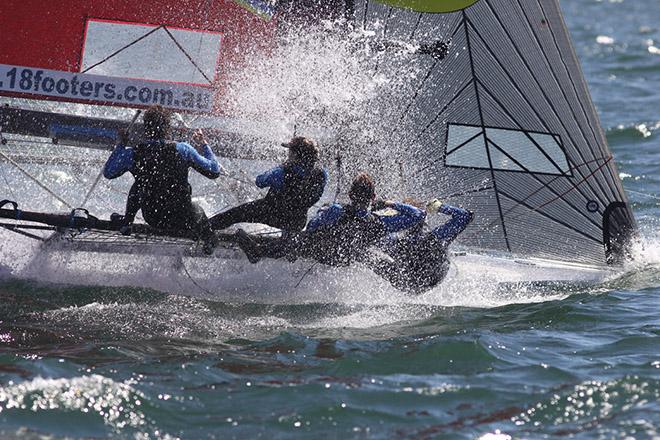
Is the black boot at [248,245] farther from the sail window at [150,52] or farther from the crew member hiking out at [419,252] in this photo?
the sail window at [150,52]

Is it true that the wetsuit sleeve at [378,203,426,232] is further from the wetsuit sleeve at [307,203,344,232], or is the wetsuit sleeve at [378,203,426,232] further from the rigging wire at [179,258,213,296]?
the rigging wire at [179,258,213,296]

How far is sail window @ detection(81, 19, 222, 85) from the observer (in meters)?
6.38

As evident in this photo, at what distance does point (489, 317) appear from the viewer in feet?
19.5

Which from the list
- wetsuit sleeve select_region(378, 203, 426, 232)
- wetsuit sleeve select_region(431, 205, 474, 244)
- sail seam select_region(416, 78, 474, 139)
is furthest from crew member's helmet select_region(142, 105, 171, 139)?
sail seam select_region(416, 78, 474, 139)

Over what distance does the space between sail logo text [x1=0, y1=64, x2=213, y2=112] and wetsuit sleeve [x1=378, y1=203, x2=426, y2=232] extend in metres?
1.49

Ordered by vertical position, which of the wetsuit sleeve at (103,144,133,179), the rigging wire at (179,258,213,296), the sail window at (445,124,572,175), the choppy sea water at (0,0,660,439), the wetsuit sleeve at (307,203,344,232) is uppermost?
the sail window at (445,124,572,175)

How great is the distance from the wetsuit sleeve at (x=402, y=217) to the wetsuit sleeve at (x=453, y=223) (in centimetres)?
21

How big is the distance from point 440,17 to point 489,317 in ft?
6.74

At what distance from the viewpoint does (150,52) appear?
6.48 m

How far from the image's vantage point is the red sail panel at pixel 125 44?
6.22m

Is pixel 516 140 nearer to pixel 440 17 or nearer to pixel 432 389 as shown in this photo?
pixel 440 17

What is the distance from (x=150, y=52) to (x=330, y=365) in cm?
265

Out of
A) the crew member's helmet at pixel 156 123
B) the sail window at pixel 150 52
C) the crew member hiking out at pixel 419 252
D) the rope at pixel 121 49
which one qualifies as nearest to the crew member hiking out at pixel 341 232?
the crew member hiking out at pixel 419 252

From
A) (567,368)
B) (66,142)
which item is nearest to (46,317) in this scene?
(66,142)
